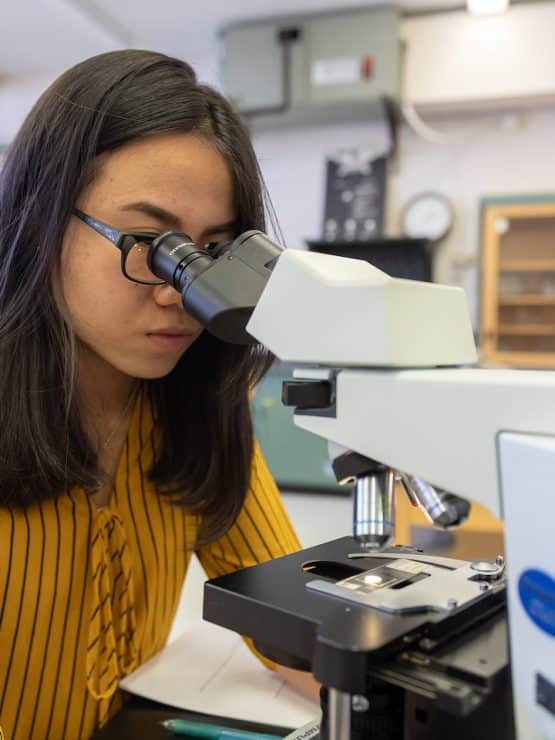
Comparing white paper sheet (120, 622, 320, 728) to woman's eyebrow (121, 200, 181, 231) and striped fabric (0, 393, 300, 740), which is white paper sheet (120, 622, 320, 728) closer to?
striped fabric (0, 393, 300, 740)

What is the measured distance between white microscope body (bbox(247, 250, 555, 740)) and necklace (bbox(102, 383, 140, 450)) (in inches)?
18.7

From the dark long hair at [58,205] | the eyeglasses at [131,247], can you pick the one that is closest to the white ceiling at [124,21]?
the dark long hair at [58,205]

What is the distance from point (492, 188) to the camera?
381cm

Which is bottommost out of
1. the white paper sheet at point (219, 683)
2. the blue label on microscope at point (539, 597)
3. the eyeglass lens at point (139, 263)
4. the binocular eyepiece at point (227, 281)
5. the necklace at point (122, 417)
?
the white paper sheet at point (219, 683)

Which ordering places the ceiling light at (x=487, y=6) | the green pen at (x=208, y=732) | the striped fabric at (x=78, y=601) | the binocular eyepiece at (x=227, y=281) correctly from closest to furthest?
the binocular eyepiece at (x=227, y=281) < the green pen at (x=208, y=732) < the striped fabric at (x=78, y=601) < the ceiling light at (x=487, y=6)

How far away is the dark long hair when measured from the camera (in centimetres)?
76

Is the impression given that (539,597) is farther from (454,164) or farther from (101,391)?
(454,164)

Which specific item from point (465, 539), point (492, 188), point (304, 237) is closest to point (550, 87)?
point (492, 188)

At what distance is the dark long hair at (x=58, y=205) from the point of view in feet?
2.51

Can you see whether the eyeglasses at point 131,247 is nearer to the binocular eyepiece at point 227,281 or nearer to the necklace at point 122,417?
the binocular eyepiece at point 227,281

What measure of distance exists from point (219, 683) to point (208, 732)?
124mm

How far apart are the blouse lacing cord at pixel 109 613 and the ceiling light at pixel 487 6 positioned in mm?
3359

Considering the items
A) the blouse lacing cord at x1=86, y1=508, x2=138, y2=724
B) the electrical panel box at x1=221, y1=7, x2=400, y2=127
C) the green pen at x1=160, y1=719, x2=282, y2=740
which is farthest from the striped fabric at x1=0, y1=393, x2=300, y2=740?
the electrical panel box at x1=221, y1=7, x2=400, y2=127

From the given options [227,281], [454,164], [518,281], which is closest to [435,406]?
[227,281]
